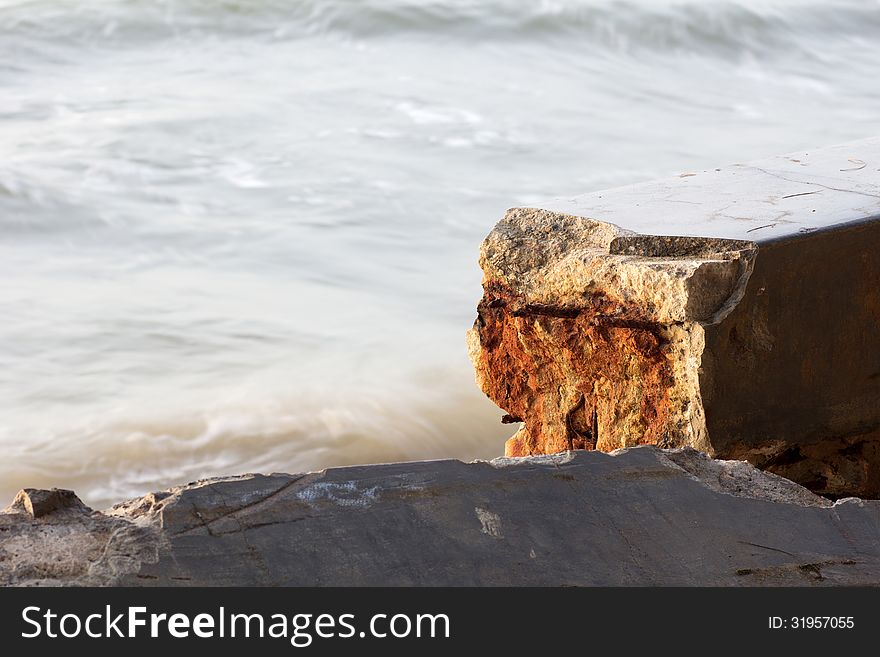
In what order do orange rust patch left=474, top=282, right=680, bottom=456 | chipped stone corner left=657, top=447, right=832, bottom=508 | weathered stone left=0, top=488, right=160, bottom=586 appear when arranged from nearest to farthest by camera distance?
1. weathered stone left=0, top=488, right=160, bottom=586
2. chipped stone corner left=657, top=447, right=832, bottom=508
3. orange rust patch left=474, top=282, right=680, bottom=456

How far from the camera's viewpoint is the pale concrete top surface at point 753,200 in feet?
7.06

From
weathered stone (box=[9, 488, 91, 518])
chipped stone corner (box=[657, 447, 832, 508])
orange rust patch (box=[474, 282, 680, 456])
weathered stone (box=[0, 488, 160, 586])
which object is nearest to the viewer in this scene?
weathered stone (box=[0, 488, 160, 586])

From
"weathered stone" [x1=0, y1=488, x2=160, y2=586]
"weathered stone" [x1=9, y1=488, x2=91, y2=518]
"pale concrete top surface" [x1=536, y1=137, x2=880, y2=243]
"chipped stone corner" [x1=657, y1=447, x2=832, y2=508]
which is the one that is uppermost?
"pale concrete top surface" [x1=536, y1=137, x2=880, y2=243]

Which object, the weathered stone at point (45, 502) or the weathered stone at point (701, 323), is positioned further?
the weathered stone at point (701, 323)

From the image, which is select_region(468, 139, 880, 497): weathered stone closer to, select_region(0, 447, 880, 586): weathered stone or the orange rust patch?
the orange rust patch

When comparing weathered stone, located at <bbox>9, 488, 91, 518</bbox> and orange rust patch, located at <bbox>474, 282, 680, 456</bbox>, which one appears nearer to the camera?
weathered stone, located at <bbox>9, 488, 91, 518</bbox>

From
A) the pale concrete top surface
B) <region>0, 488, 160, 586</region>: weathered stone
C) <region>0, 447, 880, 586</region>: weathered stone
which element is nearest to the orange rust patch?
the pale concrete top surface

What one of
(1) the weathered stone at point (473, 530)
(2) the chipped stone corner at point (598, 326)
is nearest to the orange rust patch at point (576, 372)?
(2) the chipped stone corner at point (598, 326)

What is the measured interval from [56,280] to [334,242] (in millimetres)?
1445

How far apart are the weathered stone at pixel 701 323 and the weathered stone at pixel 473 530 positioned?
0.90ft

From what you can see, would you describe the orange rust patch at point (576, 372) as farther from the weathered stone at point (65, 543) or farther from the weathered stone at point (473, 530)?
the weathered stone at point (65, 543)

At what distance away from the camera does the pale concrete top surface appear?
2.15 m

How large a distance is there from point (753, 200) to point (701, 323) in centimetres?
45

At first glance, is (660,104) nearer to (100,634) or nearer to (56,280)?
(56,280)
